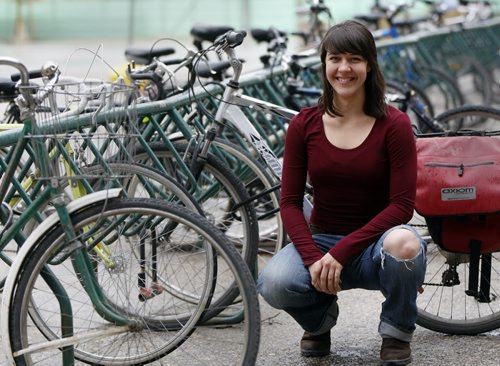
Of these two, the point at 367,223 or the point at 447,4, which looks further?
the point at 447,4

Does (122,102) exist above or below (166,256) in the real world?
above

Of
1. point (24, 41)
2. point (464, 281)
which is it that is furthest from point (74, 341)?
point (24, 41)

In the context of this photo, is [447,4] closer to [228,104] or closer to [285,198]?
[228,104]

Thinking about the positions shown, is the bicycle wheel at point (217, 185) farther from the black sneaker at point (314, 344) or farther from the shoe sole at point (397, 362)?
the shoe sole at point (397, 362)

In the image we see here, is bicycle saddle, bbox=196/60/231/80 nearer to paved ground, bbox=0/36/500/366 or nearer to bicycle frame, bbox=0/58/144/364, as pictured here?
paved ground, bbox=0/36/500/366

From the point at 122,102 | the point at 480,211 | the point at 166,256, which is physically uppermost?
the point at 122,102

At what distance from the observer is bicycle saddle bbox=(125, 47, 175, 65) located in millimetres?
5988

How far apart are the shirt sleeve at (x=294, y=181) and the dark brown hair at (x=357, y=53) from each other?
0.14 metres

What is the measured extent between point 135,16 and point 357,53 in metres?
14.8

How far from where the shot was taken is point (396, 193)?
13.7 ft

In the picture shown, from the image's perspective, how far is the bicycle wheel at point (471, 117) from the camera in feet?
21.2

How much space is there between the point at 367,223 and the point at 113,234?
3.22 feet

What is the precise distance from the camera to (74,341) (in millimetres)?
3842

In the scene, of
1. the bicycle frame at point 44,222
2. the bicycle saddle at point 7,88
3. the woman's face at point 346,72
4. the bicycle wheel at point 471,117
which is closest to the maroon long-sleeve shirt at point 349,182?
the woman's face at point 346,72
